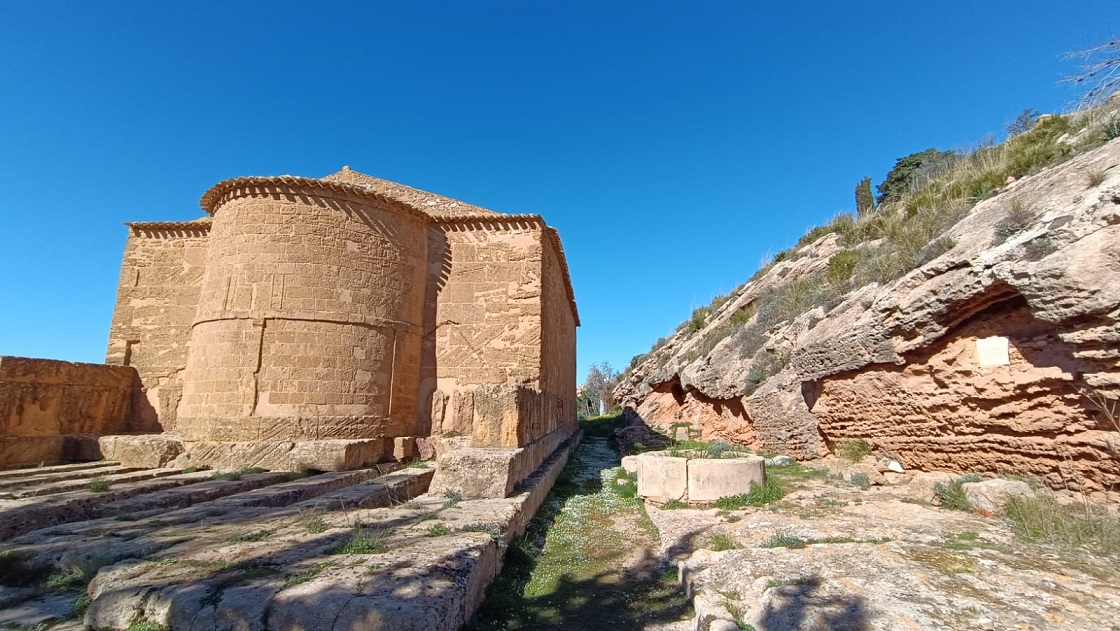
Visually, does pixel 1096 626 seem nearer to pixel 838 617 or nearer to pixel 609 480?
pixel 838 617

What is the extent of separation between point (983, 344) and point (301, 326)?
35.3 ft

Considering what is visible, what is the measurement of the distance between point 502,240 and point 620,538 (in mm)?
7455

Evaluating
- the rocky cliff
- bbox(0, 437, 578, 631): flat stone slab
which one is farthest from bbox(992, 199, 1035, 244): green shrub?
bbox(0, 437, 578, 631): flat stone slab

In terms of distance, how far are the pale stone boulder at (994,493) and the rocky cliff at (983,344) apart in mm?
366

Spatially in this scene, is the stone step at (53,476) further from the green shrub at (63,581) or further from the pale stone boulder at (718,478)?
the pale stone boulder at (718,478)

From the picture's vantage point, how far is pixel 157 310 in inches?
488

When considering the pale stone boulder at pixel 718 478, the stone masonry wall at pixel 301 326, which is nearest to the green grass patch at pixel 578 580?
the pale stone boulder at pixel 718 478

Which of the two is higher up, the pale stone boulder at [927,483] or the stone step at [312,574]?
the pale stone boulder at [927,483]

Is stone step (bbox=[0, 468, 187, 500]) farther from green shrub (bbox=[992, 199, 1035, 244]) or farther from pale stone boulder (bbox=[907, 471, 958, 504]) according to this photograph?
green shrub (bbox=[992, 199, 1035, 244])

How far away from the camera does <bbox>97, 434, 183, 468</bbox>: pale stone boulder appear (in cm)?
920

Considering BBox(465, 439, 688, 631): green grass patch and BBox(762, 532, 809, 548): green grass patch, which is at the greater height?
BBox(762, 532, 809, 548): green grass patch

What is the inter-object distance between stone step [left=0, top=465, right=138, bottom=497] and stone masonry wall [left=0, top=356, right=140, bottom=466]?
118cm

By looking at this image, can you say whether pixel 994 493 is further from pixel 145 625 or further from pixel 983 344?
pixel 145 625

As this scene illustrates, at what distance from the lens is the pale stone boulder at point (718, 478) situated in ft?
23.0
